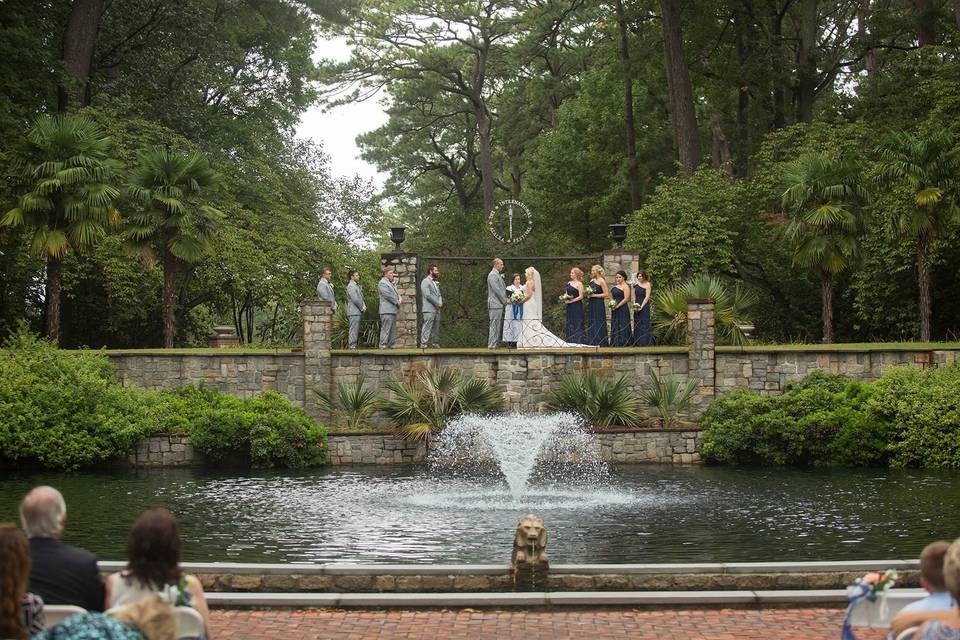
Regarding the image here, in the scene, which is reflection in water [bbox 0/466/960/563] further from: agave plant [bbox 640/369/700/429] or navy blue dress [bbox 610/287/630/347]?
navy blue dress [bbox 610/287/630/347]

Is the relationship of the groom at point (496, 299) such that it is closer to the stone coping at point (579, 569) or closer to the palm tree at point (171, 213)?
the palm tree at point (171, 213)

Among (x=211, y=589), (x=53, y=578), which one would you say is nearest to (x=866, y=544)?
(x=211, y=589)

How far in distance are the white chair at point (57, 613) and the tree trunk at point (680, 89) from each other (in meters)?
30.1

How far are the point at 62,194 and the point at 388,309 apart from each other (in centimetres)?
744

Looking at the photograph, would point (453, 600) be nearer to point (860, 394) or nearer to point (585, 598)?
point (585, 598)

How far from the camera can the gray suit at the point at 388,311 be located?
26.4 meters

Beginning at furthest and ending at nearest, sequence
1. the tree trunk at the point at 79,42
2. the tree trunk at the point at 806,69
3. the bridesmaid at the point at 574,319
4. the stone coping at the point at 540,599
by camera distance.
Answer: the tree trunk at the point at 806,69 → the tree trunk at the point at 79,42 → the bridesmaid at the point at 574,319 → the stone coping at the point at 540,599

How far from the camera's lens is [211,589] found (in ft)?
32.9

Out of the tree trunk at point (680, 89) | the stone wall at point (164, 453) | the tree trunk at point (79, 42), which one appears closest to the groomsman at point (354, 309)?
the stone wall at point (164, 453)

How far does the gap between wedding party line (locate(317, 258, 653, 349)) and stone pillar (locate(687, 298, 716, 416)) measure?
1.44 meters

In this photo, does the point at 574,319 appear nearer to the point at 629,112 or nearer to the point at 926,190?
the point at 926,190

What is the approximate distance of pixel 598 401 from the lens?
23.6m

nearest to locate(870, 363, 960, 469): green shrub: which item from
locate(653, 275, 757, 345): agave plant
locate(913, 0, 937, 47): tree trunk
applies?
locate(653, 275, 757, 345): agave plant

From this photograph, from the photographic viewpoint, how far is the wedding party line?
84.1ft
